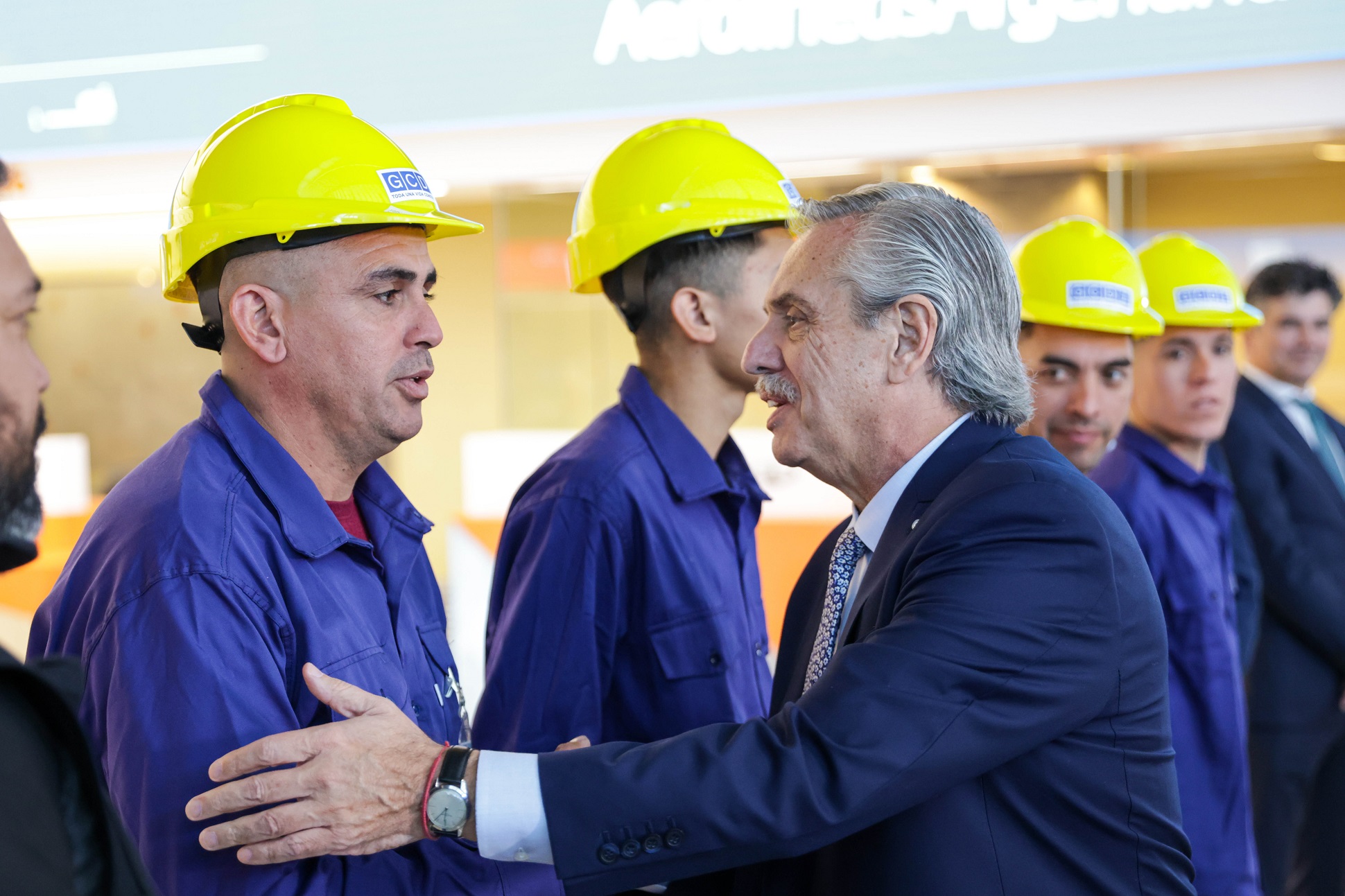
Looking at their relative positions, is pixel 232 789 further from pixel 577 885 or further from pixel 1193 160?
pixel 1193 160

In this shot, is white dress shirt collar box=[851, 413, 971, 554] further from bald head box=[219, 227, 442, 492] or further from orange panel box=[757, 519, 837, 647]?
orange panel box=[757, 519, 837, 647]

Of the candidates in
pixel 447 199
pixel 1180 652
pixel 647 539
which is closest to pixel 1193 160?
pixel 447 199

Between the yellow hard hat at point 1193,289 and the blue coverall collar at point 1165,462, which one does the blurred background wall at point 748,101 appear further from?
the blue coverall collar at point 1165,462

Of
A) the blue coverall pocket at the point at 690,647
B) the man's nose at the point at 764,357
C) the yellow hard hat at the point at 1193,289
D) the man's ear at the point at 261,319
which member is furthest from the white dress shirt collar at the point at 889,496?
the yellow hard hat at the point at 1193,289

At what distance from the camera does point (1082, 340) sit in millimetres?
2951

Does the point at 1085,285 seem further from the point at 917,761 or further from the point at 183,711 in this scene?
the point at 183,711

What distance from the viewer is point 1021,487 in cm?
146

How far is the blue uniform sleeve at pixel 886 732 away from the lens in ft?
4.41

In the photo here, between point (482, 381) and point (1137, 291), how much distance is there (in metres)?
6.84

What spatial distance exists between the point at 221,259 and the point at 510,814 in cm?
93

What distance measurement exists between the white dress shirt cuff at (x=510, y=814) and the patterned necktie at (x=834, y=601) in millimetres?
492

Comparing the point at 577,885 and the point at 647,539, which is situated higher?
the point at 647,539

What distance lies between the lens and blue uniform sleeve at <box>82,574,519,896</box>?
1.37 metres

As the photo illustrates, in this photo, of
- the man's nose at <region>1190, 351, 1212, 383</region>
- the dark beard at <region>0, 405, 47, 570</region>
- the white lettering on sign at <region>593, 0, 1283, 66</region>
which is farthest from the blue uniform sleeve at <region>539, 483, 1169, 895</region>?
the white lettering on sign at <region>593, 0, 1283, 66</region>
